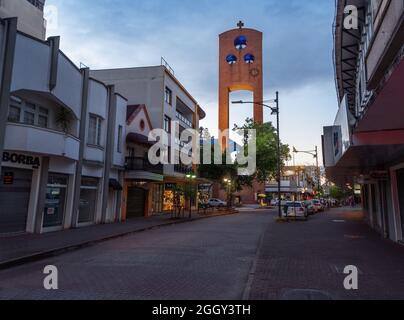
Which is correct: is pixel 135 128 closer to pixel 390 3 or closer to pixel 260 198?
pixel 390 3

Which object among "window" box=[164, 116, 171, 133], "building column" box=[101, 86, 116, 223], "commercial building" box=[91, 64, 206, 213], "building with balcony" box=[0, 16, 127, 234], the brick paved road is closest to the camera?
the brick paved road

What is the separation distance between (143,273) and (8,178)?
9719 mm

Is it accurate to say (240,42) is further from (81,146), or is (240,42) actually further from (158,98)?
(81,146)

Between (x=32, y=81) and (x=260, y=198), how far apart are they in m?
56.0

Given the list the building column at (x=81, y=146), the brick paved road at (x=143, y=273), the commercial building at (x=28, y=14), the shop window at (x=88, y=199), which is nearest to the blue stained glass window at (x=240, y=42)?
the commercial building at (x=28, y=14)

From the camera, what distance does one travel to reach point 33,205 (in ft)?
53.9

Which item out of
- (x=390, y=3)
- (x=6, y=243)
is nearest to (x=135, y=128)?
(x=6, y=243)

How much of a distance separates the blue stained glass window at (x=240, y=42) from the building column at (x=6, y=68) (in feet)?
175

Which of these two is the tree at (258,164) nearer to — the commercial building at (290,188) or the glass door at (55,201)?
the glass door at (55,201)

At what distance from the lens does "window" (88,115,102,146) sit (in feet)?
70.3

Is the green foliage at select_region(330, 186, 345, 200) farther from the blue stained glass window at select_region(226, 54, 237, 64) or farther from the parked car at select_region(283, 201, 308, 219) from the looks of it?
the parked car at select_region(283, 201, 308, 219)

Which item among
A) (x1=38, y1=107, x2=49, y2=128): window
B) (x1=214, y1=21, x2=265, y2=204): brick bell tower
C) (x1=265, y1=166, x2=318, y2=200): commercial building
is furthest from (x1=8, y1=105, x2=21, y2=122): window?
(x1=265, y1=166, x2=318, y2=200): commercial building

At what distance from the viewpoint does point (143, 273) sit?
847 centimetres

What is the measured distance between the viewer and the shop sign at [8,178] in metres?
14.9
